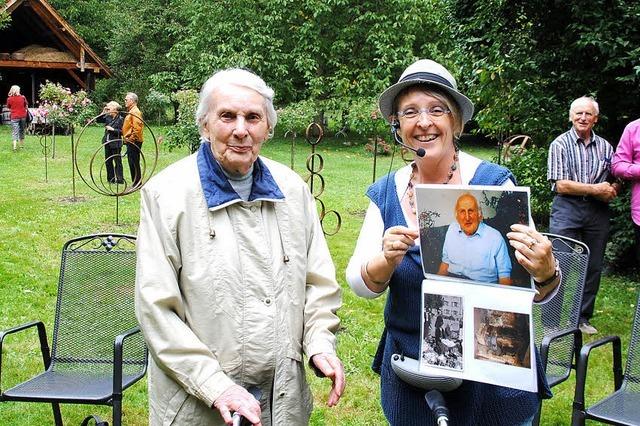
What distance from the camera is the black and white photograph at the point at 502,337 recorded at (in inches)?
65.8

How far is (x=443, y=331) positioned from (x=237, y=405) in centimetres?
59

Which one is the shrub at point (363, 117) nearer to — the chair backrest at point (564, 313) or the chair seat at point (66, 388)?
the chair backrest at point (564, 313)

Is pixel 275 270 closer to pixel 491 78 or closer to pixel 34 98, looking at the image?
pixel 491 78


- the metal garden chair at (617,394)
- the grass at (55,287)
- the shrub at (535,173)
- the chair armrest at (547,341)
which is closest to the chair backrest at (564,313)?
the chair armrest at (547,341)

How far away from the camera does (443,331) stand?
177cm

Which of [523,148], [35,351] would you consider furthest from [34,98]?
[35,351]

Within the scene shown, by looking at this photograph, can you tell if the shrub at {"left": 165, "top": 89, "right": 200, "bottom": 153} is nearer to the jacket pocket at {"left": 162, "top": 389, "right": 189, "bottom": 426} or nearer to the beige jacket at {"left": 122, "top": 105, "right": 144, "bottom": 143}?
the beige jacket at {"left": 122, "top": 105, "right": 144, "bottom": 143}

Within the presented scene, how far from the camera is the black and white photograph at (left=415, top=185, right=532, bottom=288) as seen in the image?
5.41 feet

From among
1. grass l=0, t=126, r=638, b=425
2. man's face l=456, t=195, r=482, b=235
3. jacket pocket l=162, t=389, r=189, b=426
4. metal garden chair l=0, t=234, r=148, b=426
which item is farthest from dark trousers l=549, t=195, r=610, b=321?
jacket pocket l=162, t=389, r=189, b=426

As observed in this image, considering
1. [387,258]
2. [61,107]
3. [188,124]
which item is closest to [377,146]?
[188,124]

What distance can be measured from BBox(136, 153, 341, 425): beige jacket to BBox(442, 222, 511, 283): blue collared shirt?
0.55m

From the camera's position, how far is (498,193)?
1644 mm

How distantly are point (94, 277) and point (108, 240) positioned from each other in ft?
0.74

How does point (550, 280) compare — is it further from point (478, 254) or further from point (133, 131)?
point (133, 131)
